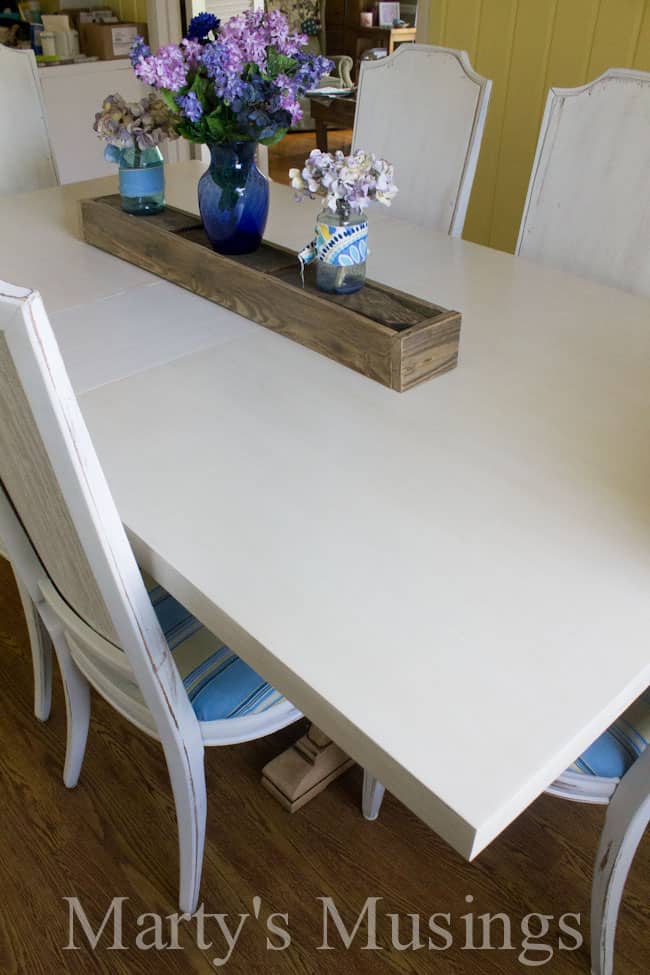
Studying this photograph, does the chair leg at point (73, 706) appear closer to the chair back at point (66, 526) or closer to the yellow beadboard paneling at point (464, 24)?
the chair back at point (66, 526)

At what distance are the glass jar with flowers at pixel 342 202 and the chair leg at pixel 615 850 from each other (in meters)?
0.84

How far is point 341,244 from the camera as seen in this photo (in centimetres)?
134

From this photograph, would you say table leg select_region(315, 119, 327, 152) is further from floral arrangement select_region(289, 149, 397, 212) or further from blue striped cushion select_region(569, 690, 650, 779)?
blue striped cushion select_region(569, 690, 650, 779)

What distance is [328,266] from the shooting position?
136 cm

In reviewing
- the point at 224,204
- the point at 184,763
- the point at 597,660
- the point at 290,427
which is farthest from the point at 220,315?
the point at 597,660

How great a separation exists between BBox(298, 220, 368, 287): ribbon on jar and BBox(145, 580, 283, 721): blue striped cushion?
2.05 feet

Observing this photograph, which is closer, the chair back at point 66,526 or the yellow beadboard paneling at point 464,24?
the chair back at point 66,526

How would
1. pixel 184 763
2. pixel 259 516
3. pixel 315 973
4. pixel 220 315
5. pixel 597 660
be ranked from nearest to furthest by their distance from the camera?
pixel 597 660 < pixel 259 516 < pixel 184 763 < pixel 315 973 < pixel 220 315

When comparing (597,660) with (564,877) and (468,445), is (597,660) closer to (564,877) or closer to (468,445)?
(468,445)

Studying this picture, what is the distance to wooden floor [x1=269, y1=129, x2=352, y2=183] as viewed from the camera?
5363mm

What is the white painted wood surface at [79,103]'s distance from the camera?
362cm

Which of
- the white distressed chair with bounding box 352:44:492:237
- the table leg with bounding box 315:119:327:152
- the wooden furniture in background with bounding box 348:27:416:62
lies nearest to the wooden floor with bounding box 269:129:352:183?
the table leg with bounding box 315:119:327:152

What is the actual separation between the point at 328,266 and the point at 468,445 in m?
0.41

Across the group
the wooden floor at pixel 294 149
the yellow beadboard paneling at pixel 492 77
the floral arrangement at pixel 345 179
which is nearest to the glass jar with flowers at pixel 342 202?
the floral arrangement at pixel 345 179
